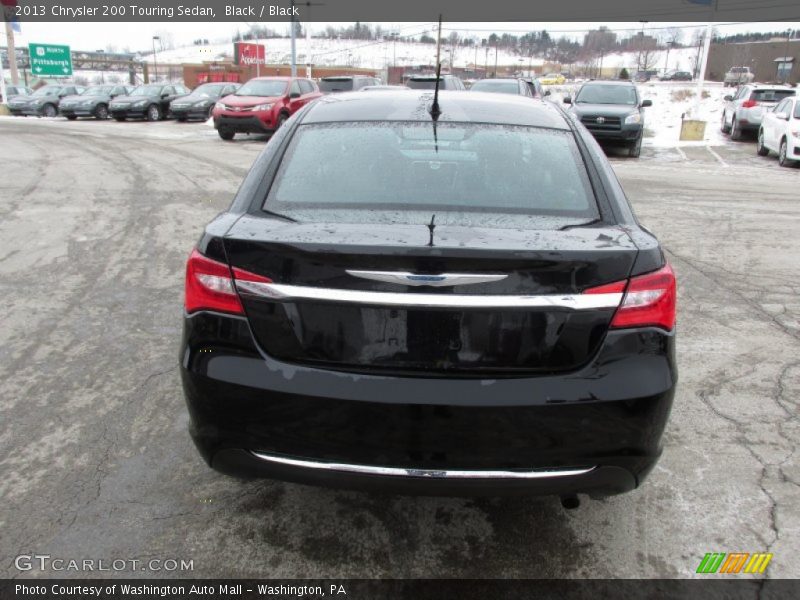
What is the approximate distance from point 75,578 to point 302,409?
1.09m

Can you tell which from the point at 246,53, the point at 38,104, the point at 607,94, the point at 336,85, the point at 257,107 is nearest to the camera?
the point at 607,94

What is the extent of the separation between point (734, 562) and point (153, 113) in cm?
2761

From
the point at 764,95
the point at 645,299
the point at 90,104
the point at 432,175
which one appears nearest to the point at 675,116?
the point at 764,95

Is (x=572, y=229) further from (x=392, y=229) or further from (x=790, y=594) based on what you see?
(x=790, y=594)

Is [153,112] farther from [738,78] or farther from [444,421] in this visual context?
[738,78]

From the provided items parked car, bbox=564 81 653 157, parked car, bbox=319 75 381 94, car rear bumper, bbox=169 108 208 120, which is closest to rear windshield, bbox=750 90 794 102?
parked car, bbox=564 81 653 157

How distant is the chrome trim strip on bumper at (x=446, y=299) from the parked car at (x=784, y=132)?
50.0ft

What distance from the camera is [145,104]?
25609mm

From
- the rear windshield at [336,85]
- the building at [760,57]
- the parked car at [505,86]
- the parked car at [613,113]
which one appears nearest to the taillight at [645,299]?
the parked car at [613,113]

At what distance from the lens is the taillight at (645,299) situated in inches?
83.2

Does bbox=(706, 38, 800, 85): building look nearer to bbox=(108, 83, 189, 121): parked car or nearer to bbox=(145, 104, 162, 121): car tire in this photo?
bbox=(108, 83, 189, 121): parked car

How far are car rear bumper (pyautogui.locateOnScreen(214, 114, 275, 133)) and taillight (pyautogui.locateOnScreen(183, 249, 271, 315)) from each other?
16.1 meters

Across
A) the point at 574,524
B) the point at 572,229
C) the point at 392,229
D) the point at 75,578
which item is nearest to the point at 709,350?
the point at 574,524

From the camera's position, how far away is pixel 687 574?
7.85 ft
